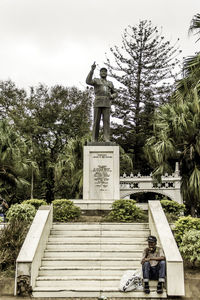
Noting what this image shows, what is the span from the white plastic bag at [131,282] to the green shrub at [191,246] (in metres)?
1.38

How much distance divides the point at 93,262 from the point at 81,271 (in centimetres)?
48

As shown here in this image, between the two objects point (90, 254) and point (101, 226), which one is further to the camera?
point (101, 226)

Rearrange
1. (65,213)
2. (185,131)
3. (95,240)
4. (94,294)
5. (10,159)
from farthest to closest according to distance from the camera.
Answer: (10,159), (185,131), (65,213), (95,240), (94,294)

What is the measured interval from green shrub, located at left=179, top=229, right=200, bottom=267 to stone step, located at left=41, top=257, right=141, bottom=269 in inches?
44.1

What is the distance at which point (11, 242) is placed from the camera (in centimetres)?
817

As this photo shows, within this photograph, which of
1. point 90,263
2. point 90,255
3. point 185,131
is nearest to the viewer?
point 90,263

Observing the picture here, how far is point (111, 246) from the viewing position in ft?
28.9

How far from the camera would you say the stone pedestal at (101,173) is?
526 inches

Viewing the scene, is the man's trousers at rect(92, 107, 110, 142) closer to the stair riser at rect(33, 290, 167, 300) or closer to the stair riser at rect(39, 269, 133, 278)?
the stair riser at rect(39, 269, 133, 278)

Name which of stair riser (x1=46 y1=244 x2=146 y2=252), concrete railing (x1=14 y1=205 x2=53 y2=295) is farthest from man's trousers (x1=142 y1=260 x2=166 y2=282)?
concrete railing (x1=14 y1=205 x2=53 y2=295)

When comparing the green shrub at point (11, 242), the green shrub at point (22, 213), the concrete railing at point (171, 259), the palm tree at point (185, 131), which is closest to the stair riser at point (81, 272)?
the green shrub at point (11, 242)

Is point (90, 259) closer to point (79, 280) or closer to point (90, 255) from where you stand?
point (90, 255)

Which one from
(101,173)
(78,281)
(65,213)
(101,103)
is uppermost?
(101,103)

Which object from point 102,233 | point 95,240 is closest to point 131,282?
point 95,240
